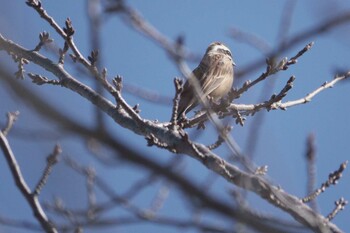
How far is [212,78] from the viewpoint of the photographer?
8594 mm

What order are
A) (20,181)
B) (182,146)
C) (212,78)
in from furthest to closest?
1. (212,78)
2. (182,146)
3. (20,181)

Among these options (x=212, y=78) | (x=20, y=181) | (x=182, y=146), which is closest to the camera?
(x=20, y=181)

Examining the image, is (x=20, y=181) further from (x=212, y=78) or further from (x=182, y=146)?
(x=212, y=78)

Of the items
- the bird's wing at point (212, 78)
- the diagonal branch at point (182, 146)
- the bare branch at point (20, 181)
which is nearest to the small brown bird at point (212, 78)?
the bird's wing at point (212, 78)

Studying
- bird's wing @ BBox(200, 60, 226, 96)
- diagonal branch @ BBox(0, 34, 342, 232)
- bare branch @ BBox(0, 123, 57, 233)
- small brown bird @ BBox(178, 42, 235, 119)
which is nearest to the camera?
diagonal branch @ BBox(0, 34, 342, 232)

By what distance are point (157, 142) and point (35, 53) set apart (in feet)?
4.90

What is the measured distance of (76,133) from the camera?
139cm

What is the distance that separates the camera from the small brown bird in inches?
287

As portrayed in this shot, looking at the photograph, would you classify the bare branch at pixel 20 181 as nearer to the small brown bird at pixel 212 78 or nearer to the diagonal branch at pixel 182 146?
the diagonal branch at pixel 182 146

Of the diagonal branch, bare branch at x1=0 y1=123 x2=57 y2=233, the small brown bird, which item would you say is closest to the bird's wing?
the small brown bird

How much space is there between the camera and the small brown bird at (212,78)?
729 cm

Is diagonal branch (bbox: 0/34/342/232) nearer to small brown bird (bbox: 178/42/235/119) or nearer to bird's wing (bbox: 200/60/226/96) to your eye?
small brown bird (bbox: 178/42/235/119)

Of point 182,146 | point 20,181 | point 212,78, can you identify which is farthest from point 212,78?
point 20,181

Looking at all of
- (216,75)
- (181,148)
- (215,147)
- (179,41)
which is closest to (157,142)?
(181,148)
